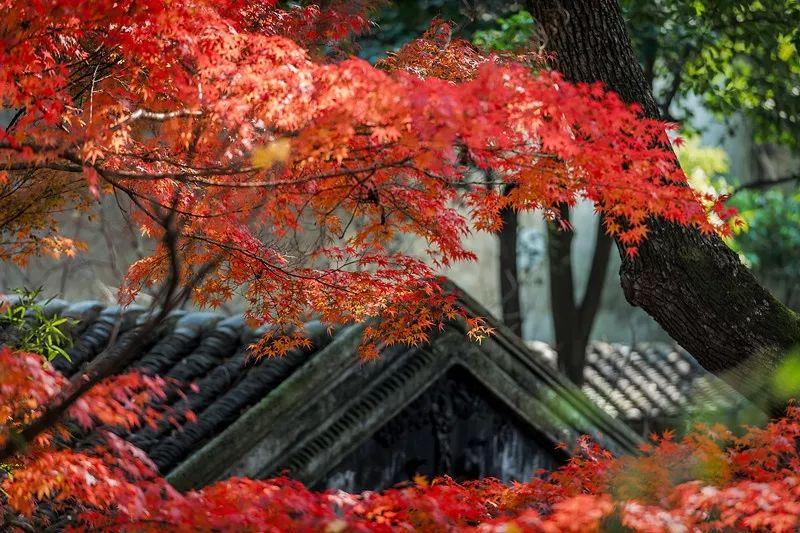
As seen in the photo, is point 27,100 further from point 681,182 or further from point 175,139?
point 681,182

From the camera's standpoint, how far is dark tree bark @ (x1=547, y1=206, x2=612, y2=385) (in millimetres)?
13398

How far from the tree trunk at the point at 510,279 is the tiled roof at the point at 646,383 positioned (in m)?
2.51

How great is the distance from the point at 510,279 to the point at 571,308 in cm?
88

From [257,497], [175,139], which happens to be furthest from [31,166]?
[257,497]

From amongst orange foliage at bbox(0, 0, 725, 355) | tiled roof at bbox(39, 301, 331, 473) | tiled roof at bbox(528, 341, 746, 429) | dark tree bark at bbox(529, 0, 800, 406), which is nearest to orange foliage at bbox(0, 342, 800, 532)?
dark tree bark at bbox(529, 0, 800, 406)

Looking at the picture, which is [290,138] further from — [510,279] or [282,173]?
[510,279]

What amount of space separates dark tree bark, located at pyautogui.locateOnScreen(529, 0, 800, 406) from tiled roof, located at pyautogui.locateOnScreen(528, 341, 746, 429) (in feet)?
32.2

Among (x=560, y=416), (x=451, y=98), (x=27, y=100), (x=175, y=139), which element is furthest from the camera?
(x=560, y=416)

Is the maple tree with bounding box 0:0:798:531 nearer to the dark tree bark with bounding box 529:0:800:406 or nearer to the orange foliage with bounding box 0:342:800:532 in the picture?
the orange foliage with bounding box 0:342:800:532

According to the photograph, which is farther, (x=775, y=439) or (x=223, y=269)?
(x=223, y=269)

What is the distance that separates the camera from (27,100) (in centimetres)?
449

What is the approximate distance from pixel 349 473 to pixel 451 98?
130 inches

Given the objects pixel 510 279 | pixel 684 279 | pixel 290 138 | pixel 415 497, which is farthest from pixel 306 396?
pixel 510 279

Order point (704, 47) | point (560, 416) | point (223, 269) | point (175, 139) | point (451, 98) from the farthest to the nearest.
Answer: point (704, 47) → point (560, 416) → point (223, 269) → point (175, 139) → point (451, 98)
